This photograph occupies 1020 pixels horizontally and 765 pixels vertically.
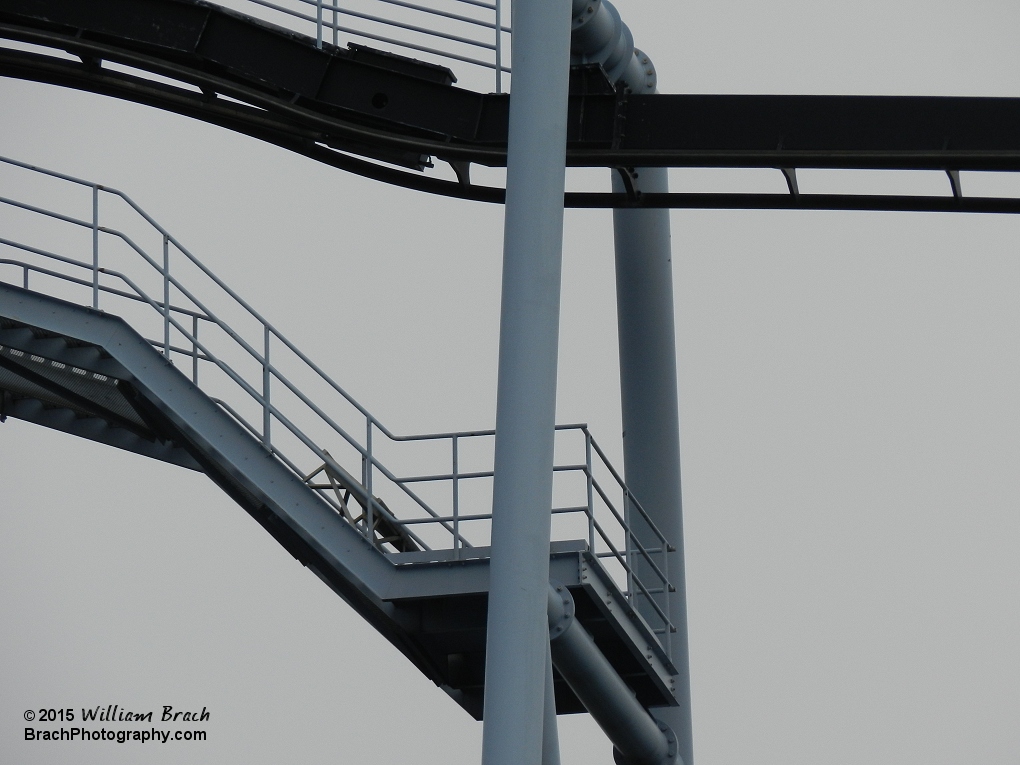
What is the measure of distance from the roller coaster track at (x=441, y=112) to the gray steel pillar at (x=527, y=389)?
2.43 m

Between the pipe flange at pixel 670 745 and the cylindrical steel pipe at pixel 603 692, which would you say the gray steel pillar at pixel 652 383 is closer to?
the pipe flange at pixel 670 745

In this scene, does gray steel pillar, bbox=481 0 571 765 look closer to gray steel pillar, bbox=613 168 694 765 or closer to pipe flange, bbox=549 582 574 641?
pipe flange, bbox=549 582 574 641

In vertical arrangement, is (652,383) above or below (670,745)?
above

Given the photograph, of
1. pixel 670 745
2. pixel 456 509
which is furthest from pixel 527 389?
pixel 670 745

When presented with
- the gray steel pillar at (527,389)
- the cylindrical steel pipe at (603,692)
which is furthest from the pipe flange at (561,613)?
the gray steel pillar at (527,389)

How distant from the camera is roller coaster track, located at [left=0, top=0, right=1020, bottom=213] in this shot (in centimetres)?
1530

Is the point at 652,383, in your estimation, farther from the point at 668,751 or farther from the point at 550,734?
the point at 550,734

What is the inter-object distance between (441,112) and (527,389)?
14.6 feet

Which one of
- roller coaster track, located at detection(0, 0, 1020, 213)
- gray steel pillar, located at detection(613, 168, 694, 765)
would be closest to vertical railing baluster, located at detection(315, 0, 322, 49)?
roller coaster track, located at detection(0, 0, 1020, 213)

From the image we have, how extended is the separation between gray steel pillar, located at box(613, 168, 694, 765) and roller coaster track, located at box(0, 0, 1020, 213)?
3050 mm

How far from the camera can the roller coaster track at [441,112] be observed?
50.2 feet

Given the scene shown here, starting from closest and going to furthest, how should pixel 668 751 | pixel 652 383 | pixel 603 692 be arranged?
pixel 603 692 → pixel 668 751 → pixel 652 383

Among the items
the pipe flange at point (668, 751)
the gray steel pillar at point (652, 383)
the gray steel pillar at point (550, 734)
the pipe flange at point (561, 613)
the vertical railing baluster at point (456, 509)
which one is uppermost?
the gray steel pillar at point (652, 383)

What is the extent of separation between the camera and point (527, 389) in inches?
498
